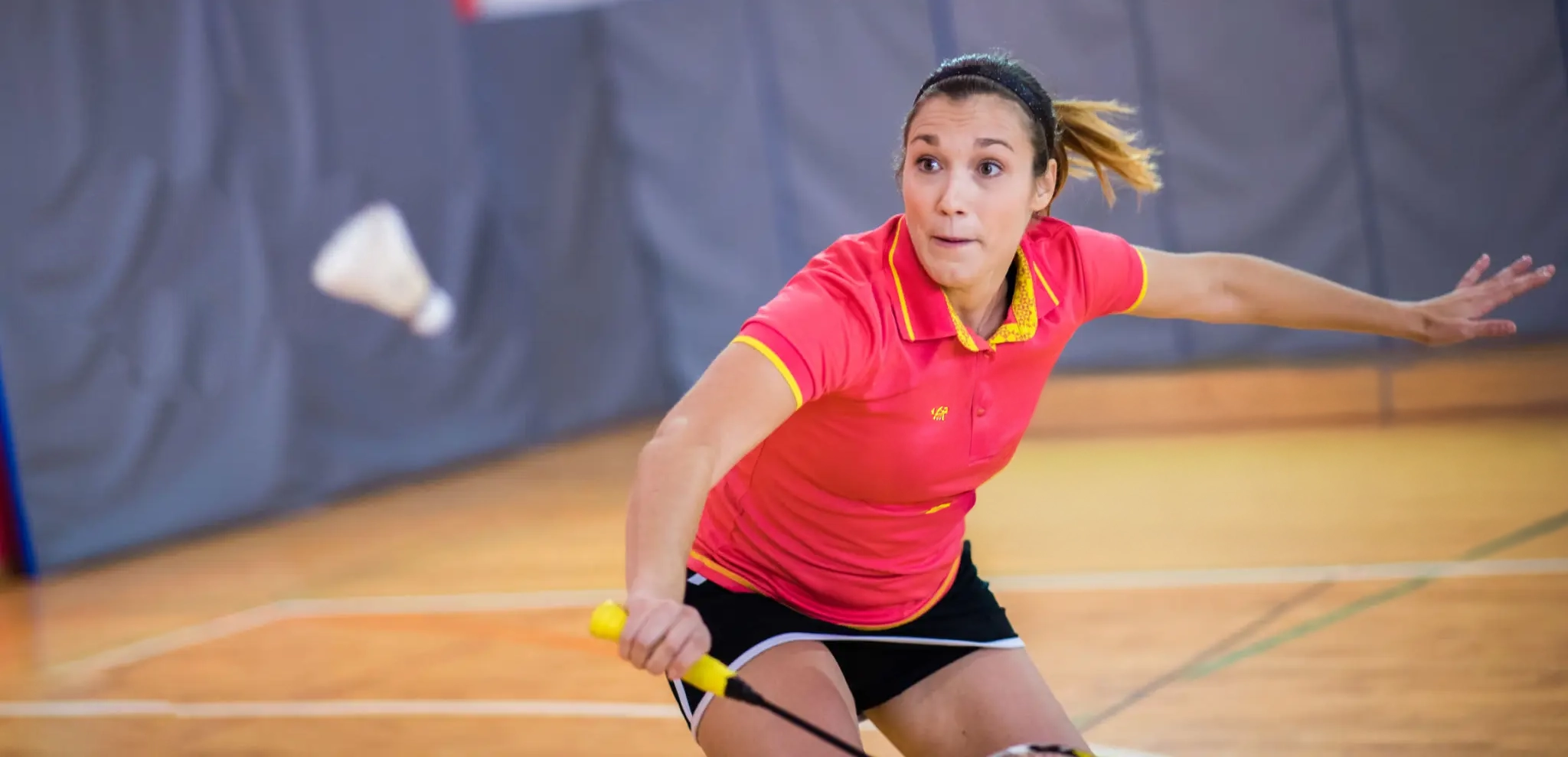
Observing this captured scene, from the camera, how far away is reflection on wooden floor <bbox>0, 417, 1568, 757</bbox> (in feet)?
12.3

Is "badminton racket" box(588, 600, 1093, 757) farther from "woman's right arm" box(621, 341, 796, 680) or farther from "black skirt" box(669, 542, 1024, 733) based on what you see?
"black skirt" box(669, 542, 1024, 733)

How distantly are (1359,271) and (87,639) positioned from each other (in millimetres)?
6308

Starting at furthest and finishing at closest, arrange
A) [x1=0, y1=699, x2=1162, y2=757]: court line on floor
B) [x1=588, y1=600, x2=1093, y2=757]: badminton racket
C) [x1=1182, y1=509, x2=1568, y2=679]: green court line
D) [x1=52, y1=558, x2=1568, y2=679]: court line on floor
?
[x1=52, y1=558, x2=1568, y2=679]: court line on floor → [x1=0, y1=699, x2=1162, y2=757]: court line on floor → [x1=1182, y1=509, x2=1568, y2=679]: green court line → [x1=588, y1=600, x2=1093, y2=757]: badminton racket

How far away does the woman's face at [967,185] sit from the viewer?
7.59 feet

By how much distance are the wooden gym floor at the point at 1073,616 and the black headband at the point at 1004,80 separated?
168 cm

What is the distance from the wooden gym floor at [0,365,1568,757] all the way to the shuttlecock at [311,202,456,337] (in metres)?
1.37

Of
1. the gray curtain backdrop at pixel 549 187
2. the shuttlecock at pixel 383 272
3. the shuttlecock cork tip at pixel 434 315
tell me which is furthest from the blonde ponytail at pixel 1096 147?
the shuttlecock cork tip at pixel 434 315

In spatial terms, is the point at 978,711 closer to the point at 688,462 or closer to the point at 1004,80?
the point at 688,462

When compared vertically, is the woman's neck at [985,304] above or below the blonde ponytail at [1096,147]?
below

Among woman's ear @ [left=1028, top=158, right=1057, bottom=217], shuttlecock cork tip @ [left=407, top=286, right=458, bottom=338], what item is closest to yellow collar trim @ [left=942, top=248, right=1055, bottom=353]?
woman's ear @ [left=1028, top=158, right=1057, bottom=217]

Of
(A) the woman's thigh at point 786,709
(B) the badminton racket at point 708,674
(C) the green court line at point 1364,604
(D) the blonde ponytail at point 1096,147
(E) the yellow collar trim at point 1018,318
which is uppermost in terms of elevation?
(D) the blonde ponytail at point 1096,147

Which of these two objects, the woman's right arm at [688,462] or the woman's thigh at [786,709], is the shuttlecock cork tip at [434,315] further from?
the woman's right arm at [688,462]

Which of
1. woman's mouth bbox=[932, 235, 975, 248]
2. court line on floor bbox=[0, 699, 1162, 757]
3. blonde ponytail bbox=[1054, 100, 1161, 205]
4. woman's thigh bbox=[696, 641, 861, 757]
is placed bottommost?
court line on floor bbox=[0, 699, 1162, 757]

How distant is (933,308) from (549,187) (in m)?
7.34
